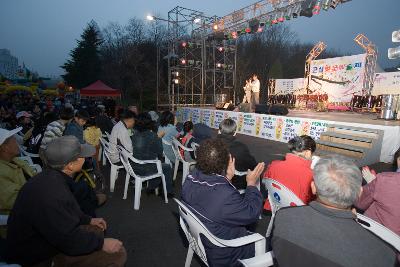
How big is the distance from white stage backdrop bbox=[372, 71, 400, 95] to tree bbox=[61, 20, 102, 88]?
3223cm

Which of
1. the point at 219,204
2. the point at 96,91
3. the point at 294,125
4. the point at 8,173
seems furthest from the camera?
the point at 96,91

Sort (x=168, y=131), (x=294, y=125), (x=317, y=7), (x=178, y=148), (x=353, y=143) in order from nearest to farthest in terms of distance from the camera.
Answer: (x=178, y=148)
(x=168, y=131)
(x=353, y=143)
(x=294, y=125)
(x=317, y=7)

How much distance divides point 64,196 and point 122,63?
120 ft

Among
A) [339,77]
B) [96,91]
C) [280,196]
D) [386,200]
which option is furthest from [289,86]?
[386,200]

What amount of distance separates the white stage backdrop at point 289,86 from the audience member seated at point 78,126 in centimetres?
1838

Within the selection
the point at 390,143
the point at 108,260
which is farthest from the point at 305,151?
the point at 390,143

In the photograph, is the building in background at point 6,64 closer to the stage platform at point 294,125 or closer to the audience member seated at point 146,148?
the stage platform at point 294,125

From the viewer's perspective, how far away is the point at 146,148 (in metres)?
4.32

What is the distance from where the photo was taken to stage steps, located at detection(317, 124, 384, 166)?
6.60m

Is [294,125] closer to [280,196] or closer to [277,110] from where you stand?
Answer: [277,110]

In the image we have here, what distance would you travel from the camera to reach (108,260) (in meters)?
1.96

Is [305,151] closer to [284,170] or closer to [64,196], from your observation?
[284,170]

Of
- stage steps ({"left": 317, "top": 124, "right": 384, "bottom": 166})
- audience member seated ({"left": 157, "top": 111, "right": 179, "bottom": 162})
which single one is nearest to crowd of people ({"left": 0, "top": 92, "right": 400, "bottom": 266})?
audience member seated ({"left": 157, "top": 111, "right": 179, "bottom": 162})

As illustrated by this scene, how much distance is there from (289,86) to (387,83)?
7453 mm
